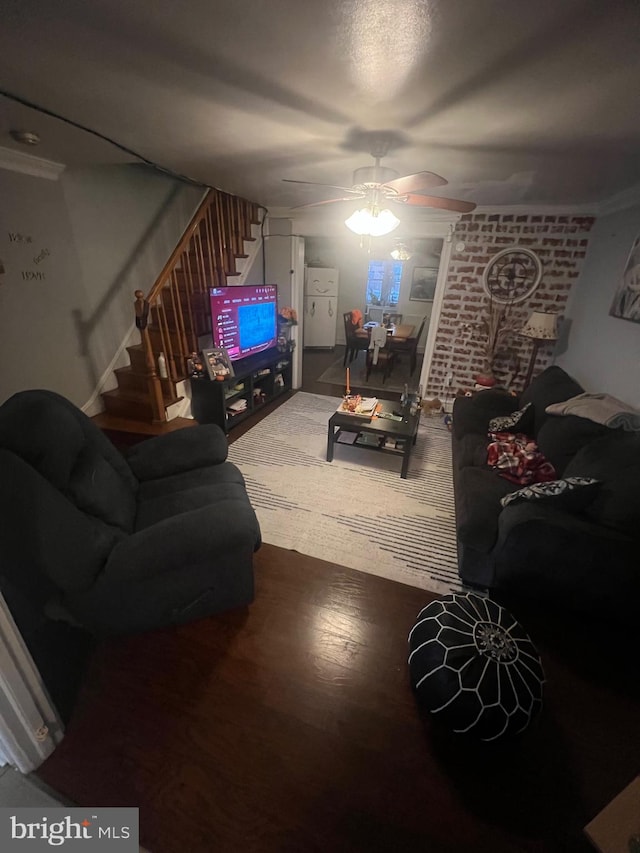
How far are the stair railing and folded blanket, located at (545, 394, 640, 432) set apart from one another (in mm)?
3003

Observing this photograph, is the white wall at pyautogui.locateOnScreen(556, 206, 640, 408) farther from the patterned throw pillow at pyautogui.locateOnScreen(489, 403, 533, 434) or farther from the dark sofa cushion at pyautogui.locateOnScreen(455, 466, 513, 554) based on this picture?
the dark sofa cushion at pyautogui.locateOnScreen(455, 466, 513, 554)

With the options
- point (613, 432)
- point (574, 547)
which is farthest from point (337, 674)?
point (613, 432)

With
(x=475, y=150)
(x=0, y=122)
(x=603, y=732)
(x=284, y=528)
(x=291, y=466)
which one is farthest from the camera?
(x=291, y=466)

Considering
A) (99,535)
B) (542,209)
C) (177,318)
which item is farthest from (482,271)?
(99,535)

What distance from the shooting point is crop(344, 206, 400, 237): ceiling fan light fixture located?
73.1 inches

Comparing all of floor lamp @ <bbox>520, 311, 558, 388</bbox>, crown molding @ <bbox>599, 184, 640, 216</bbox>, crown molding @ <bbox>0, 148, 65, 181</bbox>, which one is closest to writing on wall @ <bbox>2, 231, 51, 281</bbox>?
crown molding @ <bbox>0, 148, 65, 181</bbox>

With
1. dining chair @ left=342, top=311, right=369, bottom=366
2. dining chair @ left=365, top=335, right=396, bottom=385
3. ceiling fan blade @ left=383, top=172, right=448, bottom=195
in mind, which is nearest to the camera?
ceiling fan blade @ left=383, top=172, right=448, bottom=195

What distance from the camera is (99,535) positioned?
1229 mm

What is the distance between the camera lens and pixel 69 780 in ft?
3.60

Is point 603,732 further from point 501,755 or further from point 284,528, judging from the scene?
point 284,528

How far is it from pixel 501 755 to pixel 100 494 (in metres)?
1.76

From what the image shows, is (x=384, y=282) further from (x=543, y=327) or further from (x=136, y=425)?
(x=136, y=425)

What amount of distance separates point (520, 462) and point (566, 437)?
30cm

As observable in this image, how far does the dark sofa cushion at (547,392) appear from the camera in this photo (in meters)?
2.49
